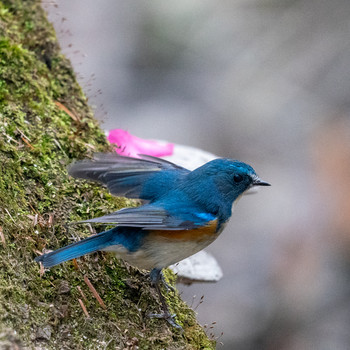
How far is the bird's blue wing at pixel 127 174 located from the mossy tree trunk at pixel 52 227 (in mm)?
292

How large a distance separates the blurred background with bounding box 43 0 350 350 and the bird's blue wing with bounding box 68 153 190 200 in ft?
16.0

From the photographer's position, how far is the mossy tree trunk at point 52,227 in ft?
11.0

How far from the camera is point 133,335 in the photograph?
11.8ft

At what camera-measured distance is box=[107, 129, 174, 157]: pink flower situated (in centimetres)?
518

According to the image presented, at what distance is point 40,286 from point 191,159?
272 centimetres

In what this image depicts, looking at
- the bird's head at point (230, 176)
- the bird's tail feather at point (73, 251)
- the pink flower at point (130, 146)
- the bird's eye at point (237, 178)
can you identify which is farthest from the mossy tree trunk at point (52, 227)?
the bird's eye at point (237, 178)

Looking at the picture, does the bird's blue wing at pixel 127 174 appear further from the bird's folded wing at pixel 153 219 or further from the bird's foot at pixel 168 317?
the bird's foot at pixel 168 317

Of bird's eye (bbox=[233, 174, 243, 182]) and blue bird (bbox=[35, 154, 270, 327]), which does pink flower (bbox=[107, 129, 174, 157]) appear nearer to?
blue bird (bbox=[35, 154, 270, 327])

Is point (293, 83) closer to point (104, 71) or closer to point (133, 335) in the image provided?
point (104, 71)

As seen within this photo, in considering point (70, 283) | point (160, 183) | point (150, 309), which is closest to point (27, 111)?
point (160, 183)

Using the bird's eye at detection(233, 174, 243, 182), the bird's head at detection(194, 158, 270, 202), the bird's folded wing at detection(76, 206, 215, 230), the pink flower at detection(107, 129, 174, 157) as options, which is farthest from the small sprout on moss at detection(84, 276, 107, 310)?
the pink flower at detection(107, 129, 174, 157)

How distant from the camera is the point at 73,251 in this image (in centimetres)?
349

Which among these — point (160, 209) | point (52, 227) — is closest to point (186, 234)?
point (160, 209)

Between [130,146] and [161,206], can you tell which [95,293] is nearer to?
[161,206]
